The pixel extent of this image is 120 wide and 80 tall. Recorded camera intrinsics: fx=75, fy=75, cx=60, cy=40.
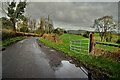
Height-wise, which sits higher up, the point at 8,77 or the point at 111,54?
the point at 111,54

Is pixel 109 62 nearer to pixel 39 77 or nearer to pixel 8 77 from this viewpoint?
pixel 39 77

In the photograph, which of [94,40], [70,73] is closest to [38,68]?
[70,73]

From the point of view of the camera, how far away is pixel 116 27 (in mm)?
26250

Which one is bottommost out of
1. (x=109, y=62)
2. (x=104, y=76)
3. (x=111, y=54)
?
(x=104, y=76)

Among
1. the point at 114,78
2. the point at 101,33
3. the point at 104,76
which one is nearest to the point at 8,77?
the point at 104,76

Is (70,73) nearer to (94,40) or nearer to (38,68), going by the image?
(38,68)

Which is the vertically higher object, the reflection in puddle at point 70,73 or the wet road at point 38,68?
the wet road at point 38,68

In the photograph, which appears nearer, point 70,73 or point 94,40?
point 70,73

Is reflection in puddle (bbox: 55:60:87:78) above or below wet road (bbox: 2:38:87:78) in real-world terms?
below

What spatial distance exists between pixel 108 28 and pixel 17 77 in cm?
3202

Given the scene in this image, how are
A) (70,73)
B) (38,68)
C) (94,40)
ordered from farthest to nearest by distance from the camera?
(94,40) < (38,68) < (70,73)

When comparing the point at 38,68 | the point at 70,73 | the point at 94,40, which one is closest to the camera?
the point at 70,73

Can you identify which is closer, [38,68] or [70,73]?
Answer: [70,73]

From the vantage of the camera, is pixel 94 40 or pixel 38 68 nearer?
pixel 38 68
